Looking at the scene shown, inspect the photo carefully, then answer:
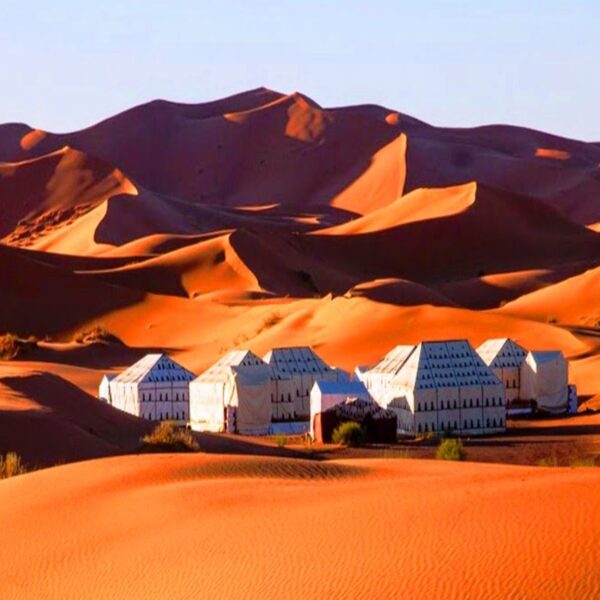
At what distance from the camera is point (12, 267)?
6756cm

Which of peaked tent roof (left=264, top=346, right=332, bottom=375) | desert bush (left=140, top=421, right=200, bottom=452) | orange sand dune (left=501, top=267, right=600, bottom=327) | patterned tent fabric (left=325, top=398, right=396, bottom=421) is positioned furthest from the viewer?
orange sand dune (left=501, top=267, right=600, bottom=327)

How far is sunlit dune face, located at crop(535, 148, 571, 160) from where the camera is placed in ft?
495

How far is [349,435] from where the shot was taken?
3228cm

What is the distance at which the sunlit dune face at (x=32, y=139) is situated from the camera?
151 metres

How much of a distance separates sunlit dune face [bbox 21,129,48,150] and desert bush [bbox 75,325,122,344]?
90477 millimetres

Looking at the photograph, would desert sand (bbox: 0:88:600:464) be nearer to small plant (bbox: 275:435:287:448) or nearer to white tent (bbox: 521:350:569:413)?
white tent (bbox: 521:350:569:413)

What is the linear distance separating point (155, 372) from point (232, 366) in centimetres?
275

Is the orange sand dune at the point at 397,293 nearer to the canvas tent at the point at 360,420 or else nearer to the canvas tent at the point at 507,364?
the canvas tent at the point at 507,364

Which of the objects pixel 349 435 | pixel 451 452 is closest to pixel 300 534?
pixel 451 452

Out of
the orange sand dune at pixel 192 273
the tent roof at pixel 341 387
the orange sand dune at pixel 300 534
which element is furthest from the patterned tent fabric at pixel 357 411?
the orange sand dune at pixel 192 273

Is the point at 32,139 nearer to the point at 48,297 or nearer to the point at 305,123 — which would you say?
the point at 305,123

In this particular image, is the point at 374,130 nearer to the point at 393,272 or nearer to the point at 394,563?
the point at 393,272

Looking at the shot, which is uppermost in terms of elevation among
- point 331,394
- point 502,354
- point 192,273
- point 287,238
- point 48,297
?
point 287,238

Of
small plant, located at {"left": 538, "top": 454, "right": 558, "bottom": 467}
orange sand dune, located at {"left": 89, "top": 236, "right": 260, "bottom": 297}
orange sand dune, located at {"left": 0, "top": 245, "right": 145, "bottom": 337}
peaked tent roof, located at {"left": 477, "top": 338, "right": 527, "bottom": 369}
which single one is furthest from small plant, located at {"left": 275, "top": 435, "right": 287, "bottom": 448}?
orange sand dune, located at {"left": 89, "top": 236, "right": 260, "bottom": 297}
